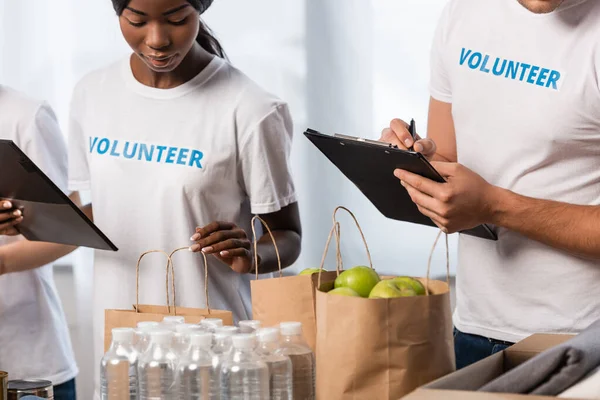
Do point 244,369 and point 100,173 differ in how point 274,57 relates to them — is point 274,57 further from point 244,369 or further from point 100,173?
point 244,369

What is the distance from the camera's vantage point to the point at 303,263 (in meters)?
3.76

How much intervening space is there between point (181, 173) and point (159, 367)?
744mm

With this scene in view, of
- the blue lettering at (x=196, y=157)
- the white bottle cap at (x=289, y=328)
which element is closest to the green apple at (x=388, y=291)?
the white bottle cap at (x=289, y=328)

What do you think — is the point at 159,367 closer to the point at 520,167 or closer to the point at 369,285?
the point at 369,285

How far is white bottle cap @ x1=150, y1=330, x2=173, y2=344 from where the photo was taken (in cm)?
133

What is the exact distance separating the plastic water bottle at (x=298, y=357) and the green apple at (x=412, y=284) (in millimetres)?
162

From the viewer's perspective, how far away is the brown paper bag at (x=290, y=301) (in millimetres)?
1503

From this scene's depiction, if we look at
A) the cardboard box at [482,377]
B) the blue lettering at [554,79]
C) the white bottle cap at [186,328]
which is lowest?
the cardboard box at [482,377]

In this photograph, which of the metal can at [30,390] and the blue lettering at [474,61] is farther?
the blue lettering at [474,61]

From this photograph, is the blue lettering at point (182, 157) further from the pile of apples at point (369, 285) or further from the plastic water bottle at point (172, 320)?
the pile of apples at point (369, 285)

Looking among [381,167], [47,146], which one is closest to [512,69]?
[381,167]

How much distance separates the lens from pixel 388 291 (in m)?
1.31

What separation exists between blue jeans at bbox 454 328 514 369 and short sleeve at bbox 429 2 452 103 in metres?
0.50

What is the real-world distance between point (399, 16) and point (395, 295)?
243cm
